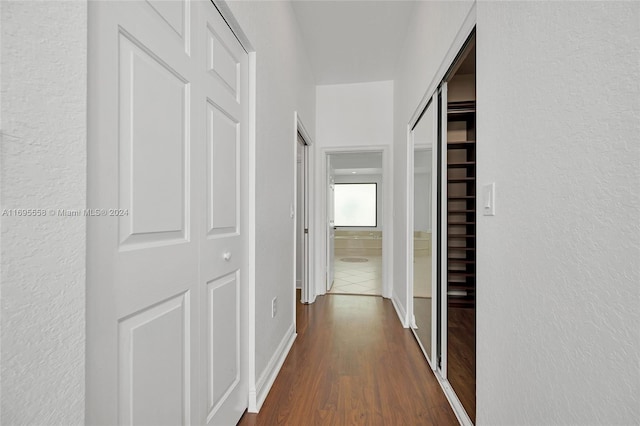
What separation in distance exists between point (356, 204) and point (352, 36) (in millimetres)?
7054

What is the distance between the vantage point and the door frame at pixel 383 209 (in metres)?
3.93

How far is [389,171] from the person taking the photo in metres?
3.92

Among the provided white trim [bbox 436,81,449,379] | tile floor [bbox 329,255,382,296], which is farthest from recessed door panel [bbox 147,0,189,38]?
tile floor [bbox 329,255,382,296]

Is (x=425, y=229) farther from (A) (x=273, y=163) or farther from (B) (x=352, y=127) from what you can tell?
(B) (x=352, y=127)

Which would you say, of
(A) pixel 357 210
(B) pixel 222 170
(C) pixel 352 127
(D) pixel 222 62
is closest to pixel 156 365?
(B) pixel 222 170
